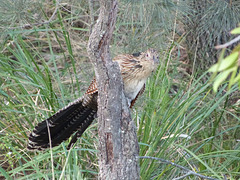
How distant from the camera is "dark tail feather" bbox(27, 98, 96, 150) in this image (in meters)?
2.45

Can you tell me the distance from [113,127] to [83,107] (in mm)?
744

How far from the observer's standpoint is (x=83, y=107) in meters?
2.62

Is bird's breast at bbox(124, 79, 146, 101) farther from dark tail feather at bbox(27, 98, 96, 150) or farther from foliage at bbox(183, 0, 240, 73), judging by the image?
foliage at bbox(183, 0, 240, 73)

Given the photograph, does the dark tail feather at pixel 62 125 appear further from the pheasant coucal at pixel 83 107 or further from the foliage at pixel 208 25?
the foliage at pixel 208 25

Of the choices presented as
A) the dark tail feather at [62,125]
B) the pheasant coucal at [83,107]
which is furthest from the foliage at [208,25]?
the dark tail feather at [62,125]

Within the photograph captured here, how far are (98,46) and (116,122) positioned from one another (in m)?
0.40

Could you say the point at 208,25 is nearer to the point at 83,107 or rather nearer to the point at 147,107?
the point at 147,107

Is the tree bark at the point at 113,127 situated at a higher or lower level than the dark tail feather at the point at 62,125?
higher

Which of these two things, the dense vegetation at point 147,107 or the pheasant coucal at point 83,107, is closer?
the pheasant coucal at point 83,107

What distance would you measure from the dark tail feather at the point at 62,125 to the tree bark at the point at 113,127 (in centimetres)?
60

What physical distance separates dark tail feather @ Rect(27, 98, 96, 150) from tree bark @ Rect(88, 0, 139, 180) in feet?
1.97

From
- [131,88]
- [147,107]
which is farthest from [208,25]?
[131,88]

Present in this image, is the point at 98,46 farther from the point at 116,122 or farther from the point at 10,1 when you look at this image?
the point at 10,1

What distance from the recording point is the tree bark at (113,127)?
1.84 m
